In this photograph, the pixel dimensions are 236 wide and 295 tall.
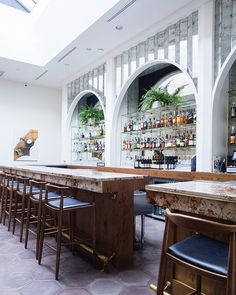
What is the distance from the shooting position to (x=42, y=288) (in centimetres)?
216

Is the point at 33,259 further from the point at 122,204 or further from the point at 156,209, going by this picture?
the point at 156,209

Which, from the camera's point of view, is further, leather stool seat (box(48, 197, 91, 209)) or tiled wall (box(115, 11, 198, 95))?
tiled wall (box(115, 11, 198, 95))

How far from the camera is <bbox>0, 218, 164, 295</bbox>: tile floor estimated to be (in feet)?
7.02

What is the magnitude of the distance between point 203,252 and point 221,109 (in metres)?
3.17

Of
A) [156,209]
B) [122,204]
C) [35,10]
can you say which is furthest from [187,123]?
[35,10]

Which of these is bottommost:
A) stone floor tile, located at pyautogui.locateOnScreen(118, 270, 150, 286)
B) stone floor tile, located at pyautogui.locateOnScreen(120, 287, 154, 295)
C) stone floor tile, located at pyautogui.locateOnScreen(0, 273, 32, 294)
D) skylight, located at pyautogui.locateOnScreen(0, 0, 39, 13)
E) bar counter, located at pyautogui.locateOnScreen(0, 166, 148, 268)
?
stone floor tile, located at pyautogui.locateOnScreen(0, 273, 32, 294)

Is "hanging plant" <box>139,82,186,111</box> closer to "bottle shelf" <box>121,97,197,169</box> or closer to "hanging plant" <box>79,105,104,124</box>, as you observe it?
"bottle shelf" <box>121,97,197,169</box>

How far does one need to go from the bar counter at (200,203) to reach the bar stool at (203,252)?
0.51 feet

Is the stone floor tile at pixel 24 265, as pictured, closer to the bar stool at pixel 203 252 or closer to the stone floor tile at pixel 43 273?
the stone floor tile at pixel 43 273

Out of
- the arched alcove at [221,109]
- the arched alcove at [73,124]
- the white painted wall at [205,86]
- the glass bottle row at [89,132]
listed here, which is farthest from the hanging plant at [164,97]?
the arched alcove at [73,124]

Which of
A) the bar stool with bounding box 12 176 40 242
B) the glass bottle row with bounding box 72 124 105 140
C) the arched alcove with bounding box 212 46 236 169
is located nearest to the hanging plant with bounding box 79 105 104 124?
the glass bottle row with bounding box 72 124 105 140

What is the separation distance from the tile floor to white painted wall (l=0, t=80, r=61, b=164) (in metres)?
5.43

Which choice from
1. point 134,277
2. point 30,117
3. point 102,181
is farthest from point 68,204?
point 30,117

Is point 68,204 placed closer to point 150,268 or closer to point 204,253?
point 150,268
